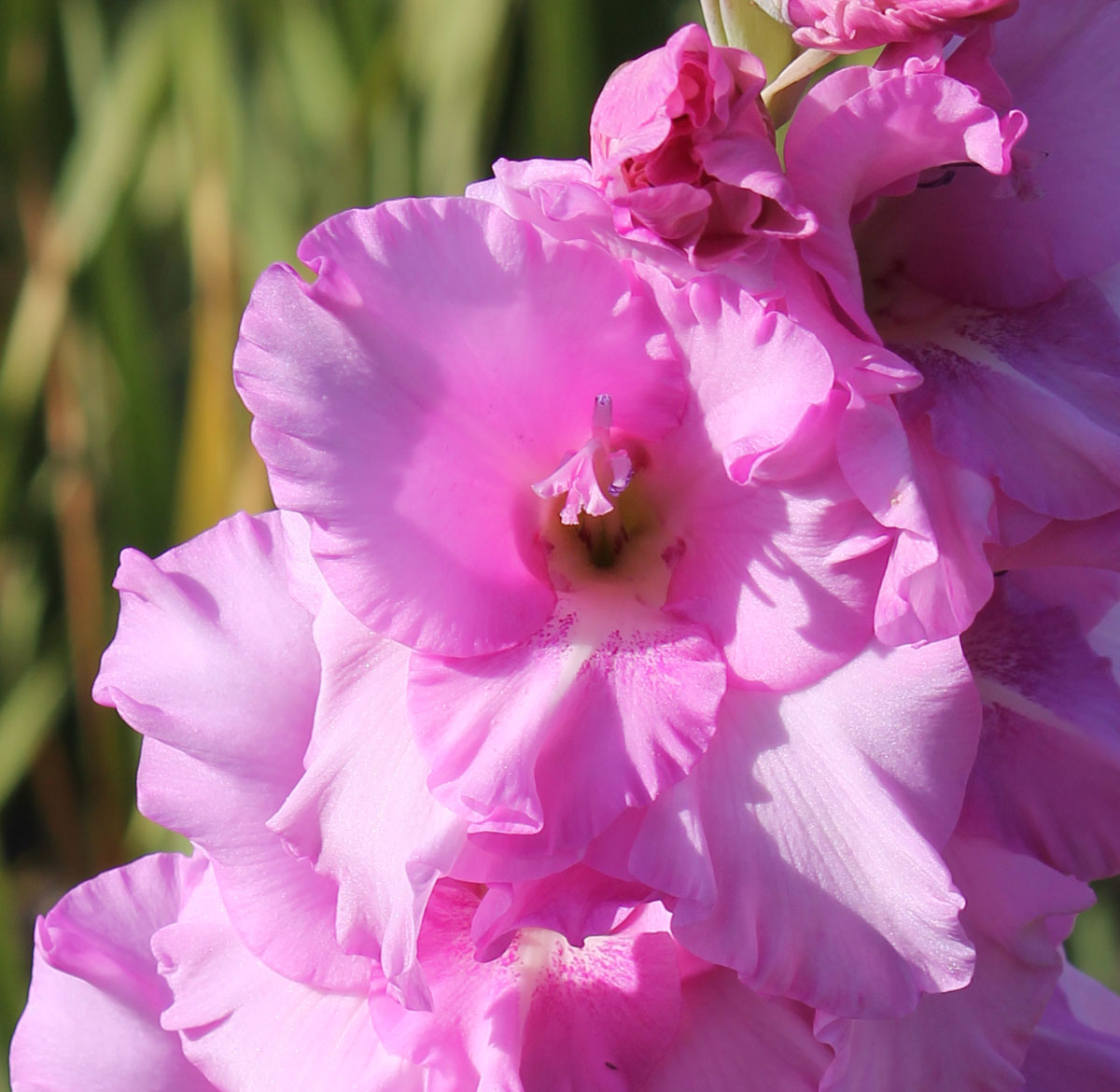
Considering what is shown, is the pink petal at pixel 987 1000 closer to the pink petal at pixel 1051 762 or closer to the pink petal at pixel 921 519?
the pink petal at pixel 1051 762

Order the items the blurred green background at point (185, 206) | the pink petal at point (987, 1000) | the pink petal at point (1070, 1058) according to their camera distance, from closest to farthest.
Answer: the pink petal at point (987, 1000), the pink petal at point (1070, 1058), the blurred green background at point (185, 206)

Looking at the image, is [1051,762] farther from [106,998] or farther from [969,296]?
[106,998]

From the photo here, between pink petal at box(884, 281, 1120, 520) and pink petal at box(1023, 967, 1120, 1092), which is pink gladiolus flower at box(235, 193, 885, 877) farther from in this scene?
pink petal at box(1023, 967, 1120, 1092)

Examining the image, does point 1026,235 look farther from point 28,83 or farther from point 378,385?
point 28,83

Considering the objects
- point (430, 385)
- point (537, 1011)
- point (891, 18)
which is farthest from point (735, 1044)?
point (891, 18)

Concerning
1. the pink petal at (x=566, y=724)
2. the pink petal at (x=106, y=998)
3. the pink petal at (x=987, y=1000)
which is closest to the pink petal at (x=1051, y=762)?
the pink petal at (x=987, y=1000)

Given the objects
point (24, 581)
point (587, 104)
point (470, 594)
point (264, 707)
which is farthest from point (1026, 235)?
point (24, 581)
